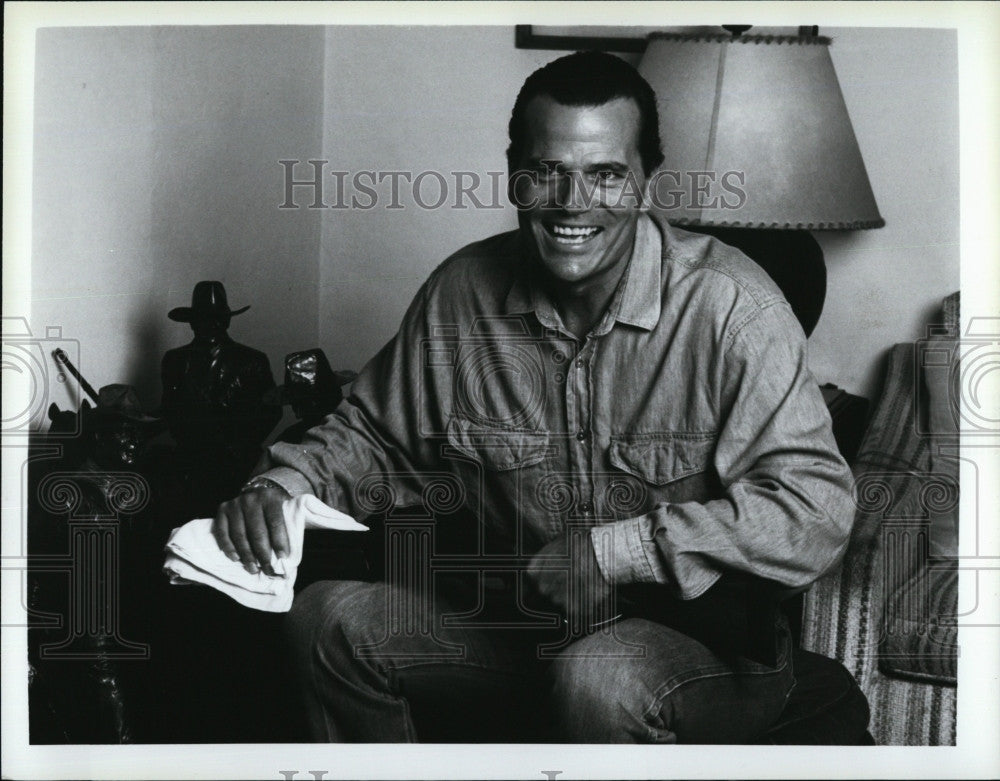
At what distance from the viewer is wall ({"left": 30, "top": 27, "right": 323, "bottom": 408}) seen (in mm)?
1796

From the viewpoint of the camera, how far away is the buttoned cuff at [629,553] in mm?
1551

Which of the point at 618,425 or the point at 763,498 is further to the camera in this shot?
the point at 618,425

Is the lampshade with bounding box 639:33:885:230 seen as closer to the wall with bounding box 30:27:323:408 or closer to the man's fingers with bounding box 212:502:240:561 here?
the wall with bounding box 30:27:323:408

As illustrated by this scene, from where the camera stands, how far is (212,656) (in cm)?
168

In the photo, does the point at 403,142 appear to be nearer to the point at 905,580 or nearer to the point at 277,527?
the point at 277,527

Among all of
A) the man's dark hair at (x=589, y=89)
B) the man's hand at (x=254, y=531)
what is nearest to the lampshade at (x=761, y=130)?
the man's dark hair at (x=589, y=89)

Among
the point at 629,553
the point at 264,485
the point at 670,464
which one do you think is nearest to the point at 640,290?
the point at 670,464

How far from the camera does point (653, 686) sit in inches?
61.1

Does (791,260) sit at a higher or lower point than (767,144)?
lower

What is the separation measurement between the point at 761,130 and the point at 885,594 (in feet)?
2.56

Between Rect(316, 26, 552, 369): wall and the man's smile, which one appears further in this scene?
Rect(316, 26, 552, 369): wall

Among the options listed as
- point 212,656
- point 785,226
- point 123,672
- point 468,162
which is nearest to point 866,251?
point 785,226

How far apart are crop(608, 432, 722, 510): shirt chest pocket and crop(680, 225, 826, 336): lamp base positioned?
0.40 meters

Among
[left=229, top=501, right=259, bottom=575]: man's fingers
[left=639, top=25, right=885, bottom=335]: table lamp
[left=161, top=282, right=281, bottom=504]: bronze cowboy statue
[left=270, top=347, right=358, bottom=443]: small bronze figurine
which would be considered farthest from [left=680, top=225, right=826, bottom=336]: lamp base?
[left=229, top=501, right=259, bottom=575]: man's fingers
